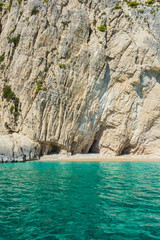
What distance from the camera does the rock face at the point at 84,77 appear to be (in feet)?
103

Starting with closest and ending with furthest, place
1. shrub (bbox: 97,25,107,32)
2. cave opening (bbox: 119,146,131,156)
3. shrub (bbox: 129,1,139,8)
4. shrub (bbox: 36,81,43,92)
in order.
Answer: shrub (bbox: 36,81,43,92)
shrub (bbox: 97,25,107,32)
cave opening (bbox: 119,146,131,156)
shrub (bbox: 129,1,139,8)

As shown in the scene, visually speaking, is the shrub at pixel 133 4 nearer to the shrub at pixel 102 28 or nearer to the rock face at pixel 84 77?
the rock face at pixel 84 77

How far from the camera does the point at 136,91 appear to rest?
3459cm

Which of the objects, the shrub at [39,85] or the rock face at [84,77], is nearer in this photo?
the shrub at [39,85]

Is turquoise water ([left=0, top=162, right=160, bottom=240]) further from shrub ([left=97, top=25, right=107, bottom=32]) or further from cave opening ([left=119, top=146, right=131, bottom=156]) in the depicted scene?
shrub ([left=97, top=25, right=107, bottom=32])

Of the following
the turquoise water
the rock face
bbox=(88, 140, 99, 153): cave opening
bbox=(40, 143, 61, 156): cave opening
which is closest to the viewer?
the turquoise water

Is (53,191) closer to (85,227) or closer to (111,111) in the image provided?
(85,227)

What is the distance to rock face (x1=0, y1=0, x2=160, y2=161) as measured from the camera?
31.5 m

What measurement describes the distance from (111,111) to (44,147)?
42.5 feet

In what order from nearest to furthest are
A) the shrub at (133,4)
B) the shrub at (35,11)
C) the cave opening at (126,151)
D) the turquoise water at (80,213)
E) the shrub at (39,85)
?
the turquoise water at (80,213)
the shrub at (39,85)
the shrub at (35,11)
the cave opening at (126,151)
the shrub at (133,4)

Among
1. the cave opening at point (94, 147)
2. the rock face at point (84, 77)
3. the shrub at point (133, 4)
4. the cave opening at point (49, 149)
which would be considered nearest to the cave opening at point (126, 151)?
the rock face at point (84, 77)

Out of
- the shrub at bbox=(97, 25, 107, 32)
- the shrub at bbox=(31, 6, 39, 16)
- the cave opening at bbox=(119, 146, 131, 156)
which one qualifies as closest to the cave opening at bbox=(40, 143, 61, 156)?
the cave opening at bbox=(119, 146, 131, 156)

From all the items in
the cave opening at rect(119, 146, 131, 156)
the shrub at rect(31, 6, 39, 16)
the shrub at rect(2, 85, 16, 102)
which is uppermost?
the shrub at rect(31, 6, 39, 16)

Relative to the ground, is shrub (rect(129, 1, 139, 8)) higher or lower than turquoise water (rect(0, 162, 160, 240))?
higher
